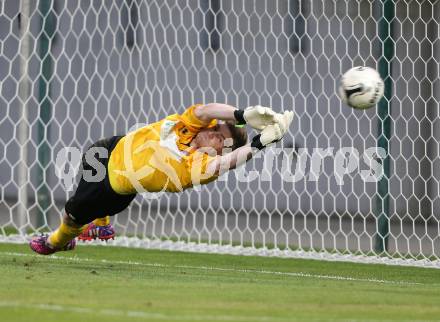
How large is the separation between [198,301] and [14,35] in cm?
816

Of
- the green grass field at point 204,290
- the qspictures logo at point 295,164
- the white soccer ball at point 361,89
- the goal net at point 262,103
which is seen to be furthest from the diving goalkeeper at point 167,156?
the goal net at point 262,103

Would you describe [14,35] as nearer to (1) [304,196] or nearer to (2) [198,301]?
(1) [304,196]

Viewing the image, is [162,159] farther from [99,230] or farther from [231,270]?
[99,230]

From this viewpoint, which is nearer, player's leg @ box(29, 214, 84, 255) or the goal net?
player's leg @ box(29, 214, 84, 255)

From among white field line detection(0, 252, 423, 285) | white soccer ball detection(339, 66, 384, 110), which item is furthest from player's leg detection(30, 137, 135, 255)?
white soccer ball detection(339, 66, 384, 110)

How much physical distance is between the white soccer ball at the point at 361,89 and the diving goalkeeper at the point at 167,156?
547mm

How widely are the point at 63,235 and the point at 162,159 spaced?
102 centimetres

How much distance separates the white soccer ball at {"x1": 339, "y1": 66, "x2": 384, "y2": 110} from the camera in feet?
23.9

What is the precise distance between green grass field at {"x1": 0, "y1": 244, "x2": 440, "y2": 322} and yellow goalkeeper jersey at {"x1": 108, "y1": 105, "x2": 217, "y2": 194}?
567 mm

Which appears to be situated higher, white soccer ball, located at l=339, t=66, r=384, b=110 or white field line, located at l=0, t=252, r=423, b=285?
white soccer ball, located at l=339, t=66, r=384, b=110

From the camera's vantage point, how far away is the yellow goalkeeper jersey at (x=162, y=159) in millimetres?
7207

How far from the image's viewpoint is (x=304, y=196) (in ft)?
41.2

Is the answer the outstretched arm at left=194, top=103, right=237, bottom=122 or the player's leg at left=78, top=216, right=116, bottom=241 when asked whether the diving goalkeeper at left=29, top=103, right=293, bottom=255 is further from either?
the player's leg at left=78, top=216, right=116, bottom=241

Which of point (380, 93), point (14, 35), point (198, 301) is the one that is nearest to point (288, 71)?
point (14, 35)
